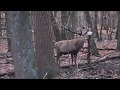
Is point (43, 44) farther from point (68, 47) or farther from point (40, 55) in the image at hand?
point (68, 47)

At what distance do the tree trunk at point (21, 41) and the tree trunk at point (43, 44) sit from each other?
2.88m

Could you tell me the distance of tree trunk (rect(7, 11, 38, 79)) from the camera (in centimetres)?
667

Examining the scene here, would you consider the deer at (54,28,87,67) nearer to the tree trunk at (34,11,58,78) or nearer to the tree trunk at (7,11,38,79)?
the tree trunk at (34,11,58,78)

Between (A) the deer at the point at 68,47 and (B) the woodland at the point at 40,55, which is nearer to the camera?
(B) the woodland at the point at 40,55

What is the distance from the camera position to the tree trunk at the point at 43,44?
9812mm

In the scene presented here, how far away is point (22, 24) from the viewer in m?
6.71

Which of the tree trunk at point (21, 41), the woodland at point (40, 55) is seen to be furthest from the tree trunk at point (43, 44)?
the tree trunk at point (21, 41)

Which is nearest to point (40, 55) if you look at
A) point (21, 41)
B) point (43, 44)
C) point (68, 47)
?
point (43, 44)

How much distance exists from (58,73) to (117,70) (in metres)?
1.99

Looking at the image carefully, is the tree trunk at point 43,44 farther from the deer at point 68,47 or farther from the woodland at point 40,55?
the deer at point 68,47

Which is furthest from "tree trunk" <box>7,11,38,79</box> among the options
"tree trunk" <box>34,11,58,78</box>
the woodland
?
"tree trunk" <box>34,11,58,78</box>

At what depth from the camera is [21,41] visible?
6730 millimetres
